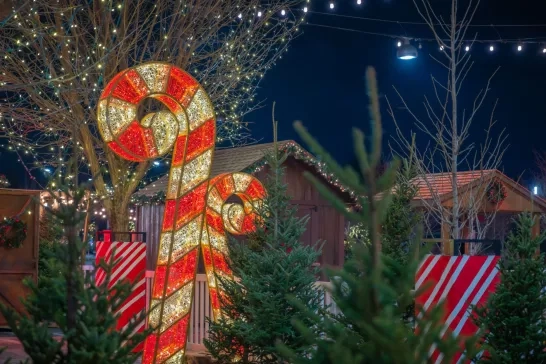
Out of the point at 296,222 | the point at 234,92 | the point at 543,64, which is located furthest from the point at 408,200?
the point at 543,64

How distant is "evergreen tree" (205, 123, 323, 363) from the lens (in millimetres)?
8781

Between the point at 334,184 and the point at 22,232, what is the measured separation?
899 centimetres

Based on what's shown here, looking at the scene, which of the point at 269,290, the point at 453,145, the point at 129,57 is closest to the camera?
the point at 269,290

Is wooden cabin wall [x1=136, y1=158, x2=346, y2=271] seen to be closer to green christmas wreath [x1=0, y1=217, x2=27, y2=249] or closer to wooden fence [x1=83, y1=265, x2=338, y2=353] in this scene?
green christmas wreath [x1=0, y1=217, x2=27, y2=249]

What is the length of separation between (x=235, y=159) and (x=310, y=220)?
2443mm

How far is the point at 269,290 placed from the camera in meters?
8.85

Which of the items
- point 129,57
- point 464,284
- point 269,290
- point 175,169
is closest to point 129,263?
point 175,169

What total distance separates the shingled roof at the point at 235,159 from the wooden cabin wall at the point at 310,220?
567 millimetres

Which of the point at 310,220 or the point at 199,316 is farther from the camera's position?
the point at 310,220

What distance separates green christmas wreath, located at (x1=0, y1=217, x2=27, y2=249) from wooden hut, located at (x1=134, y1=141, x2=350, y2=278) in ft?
19.1

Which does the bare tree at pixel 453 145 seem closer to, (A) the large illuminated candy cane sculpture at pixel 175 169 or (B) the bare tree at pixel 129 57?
(A) the large illuminated candy cane sculpture at pixel 175 169

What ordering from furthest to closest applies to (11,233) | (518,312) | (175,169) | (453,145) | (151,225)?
(151,225) → (11,233) → (453,145) → (175,169) → (518,312)

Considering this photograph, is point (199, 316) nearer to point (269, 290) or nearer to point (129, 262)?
point (129, 262)

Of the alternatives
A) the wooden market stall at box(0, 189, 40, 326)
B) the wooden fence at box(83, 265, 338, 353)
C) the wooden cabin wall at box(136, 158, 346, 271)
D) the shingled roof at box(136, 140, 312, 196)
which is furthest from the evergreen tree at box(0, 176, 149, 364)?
the wooden cabin wall at box(136, 158, 346, 271)
